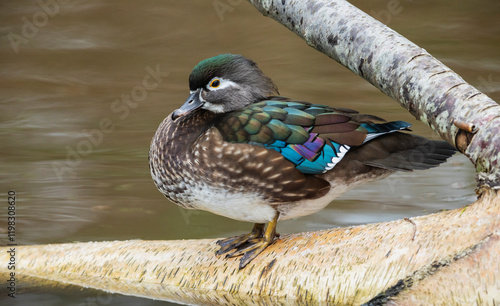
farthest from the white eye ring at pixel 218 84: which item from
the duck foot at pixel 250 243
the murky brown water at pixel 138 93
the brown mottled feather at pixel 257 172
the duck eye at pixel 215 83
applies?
the murky brown water at pixel 138 93

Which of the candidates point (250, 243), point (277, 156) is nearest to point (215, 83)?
point (277, 156)

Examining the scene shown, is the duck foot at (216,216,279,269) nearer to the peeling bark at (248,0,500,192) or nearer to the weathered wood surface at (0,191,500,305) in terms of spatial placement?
the weathered wood surface at (0,191,500,305)

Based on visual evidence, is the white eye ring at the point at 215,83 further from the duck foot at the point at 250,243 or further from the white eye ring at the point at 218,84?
the duck foot at the point at 250,243

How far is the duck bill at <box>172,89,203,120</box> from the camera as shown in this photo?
6.21ft

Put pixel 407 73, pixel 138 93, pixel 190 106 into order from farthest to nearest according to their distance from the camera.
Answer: pixel 138 93 < pixel 190 106 < pixel 407 73

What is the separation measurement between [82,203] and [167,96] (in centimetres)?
155

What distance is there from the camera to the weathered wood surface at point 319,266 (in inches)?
61.0

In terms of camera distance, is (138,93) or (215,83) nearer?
(215,83)

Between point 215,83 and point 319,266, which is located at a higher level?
point 215,83

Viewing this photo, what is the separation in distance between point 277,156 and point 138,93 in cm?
304

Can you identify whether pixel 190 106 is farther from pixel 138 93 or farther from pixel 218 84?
pixel 138 93

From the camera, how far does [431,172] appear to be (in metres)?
3.64

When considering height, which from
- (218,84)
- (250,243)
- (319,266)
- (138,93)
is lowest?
(138,93)

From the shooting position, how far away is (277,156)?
1.85m
